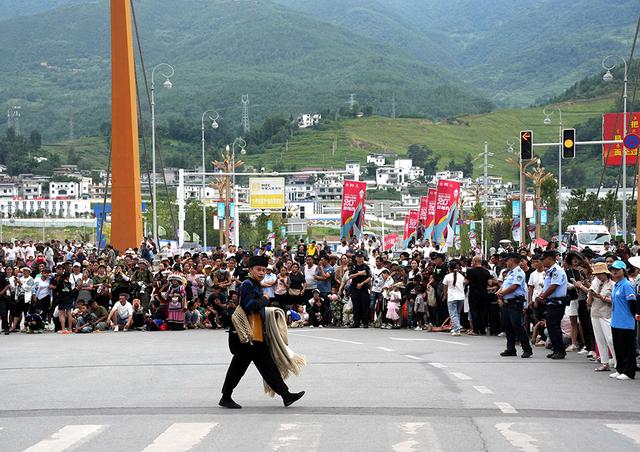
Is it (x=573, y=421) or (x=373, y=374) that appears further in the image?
(x=373, y=374)

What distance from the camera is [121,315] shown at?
28531 mm

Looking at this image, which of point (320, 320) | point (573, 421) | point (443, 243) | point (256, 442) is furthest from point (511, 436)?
point (443, 243)

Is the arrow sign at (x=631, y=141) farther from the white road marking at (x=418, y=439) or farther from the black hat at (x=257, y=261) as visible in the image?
the white road marking at (x=418, y=439)

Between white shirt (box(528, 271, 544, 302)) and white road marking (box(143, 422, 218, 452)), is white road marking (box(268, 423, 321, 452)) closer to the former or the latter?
white road marking (box(143, 422, 218, 452))

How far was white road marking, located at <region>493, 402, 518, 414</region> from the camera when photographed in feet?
41.2

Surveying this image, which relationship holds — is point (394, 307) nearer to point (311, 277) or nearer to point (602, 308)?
point (311, 277)

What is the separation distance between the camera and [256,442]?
10594 mm

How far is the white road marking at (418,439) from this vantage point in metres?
10.2

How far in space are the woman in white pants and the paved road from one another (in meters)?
0.52

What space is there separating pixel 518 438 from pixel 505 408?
2041 mm

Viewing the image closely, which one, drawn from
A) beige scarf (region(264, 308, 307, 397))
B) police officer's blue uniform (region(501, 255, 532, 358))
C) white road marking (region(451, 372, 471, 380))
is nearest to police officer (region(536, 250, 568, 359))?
police officer's blue uniform (region(501, 255, 532, 358))

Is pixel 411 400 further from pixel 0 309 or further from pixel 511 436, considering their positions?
pixel 0 309

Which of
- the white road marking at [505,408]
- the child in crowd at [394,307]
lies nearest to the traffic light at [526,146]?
the child in crowd at [394,307]

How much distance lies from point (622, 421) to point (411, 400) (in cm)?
247
